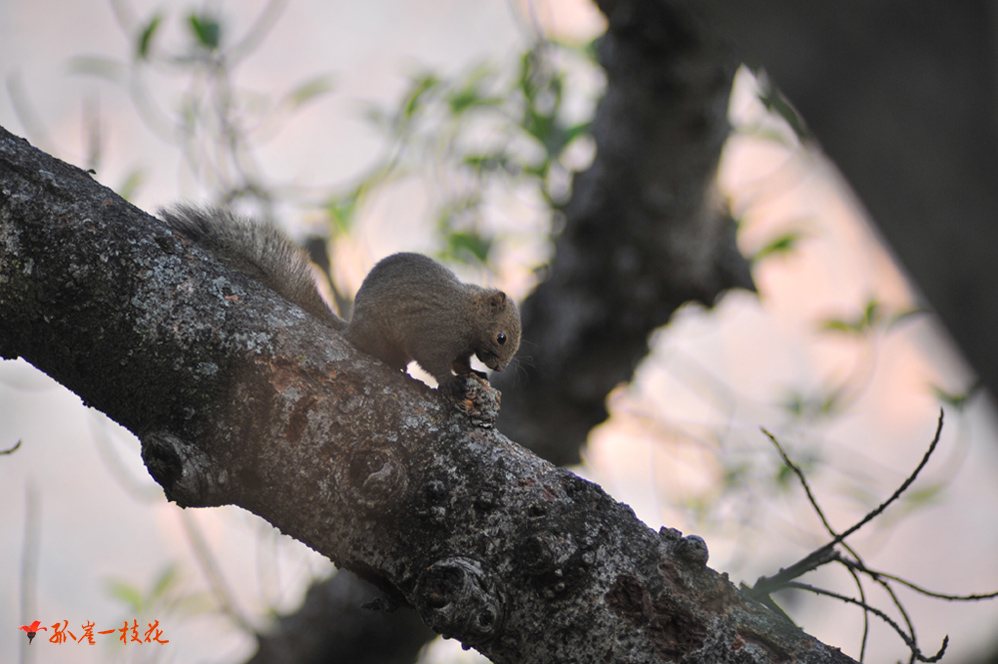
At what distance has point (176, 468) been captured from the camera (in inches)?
47.8

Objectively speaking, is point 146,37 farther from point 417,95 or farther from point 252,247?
point 252,247

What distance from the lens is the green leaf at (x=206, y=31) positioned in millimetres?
2992

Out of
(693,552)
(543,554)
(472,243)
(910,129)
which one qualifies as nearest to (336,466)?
(543,554)

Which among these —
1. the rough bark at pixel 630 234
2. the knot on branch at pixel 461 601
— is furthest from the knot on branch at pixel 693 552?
the rough bark at pixel 630 234

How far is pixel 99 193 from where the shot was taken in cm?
144

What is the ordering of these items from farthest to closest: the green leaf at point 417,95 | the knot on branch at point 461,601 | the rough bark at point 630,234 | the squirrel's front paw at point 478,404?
the green leaf at point 417,95 < the rough bark at point 630,234 < the squirrel's front paw at point 478,404 < the knot on branch at point 461,601

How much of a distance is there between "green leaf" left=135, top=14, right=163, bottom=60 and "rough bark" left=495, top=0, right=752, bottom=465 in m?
1.91

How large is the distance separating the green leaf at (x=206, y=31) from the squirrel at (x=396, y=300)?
138 cm

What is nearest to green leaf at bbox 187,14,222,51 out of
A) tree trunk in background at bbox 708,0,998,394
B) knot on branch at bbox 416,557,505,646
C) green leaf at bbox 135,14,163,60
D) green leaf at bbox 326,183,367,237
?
green leaf at bbox 135,14,163,60

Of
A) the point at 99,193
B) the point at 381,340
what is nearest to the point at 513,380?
the point at 381,340

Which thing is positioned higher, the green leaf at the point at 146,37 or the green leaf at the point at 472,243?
the green leaf at the point at 472,243

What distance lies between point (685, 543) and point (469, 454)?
1.51 ft

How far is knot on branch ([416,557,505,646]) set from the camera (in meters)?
1.18

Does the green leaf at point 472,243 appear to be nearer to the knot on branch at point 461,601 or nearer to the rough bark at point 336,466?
the rough bark at point 336,466
